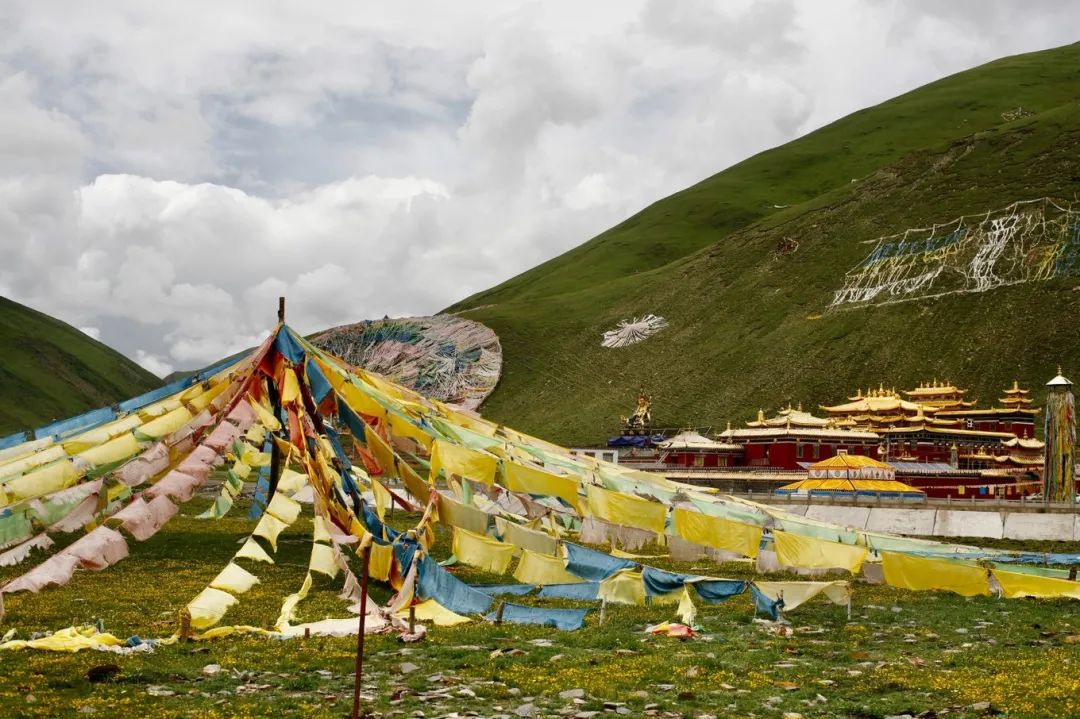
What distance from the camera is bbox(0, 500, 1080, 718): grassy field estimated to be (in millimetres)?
13148

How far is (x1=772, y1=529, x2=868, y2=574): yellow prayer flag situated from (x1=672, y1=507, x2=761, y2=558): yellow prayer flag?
0.54 meters

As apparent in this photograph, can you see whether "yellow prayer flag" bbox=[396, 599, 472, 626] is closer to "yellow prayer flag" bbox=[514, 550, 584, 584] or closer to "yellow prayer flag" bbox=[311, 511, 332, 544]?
"yellow prayer flag" bbox=[514, 550, 584, 584]

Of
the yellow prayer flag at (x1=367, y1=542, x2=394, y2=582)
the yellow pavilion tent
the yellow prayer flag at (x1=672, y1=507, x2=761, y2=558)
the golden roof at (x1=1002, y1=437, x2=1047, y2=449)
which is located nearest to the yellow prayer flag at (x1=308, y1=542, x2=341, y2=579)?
the yellow prayer flag at (x1=367, y1=542, x2=394, y2=582)

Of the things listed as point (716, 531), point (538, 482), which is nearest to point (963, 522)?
point (716, 531)

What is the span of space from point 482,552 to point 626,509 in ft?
9.94

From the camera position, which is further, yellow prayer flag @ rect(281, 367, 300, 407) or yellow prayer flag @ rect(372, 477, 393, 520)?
yellow prayer flag @ rect(281, 367, 300, 407)

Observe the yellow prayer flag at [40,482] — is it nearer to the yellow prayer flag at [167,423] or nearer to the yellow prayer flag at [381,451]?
the yellow prayer flag at [167,423]

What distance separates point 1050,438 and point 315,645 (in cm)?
3690

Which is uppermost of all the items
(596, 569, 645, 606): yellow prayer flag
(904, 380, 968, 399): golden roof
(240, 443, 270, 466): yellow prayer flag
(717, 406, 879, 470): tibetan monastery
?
(904, 380, 968, 399): golden roof

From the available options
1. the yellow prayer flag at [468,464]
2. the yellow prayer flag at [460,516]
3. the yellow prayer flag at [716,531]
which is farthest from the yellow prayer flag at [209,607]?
the yellow prayer flag at [716,531]

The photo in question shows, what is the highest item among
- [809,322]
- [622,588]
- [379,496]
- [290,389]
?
[809,322]

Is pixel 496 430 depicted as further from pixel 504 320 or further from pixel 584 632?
pixel 504 320

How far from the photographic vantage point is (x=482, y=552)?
2077 centimetres

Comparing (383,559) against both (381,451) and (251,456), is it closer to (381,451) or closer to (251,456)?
(381,451)
